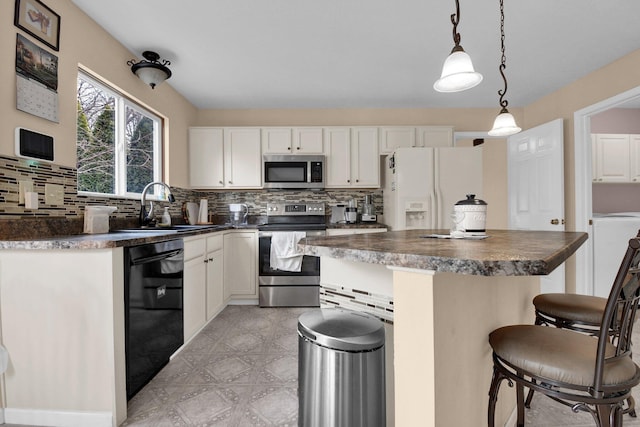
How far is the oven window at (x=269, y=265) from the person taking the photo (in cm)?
326

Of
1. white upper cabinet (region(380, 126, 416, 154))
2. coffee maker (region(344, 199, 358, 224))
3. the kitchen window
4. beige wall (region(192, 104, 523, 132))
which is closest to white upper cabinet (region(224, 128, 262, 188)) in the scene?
beige wall (region(192, 104, 523, 132))

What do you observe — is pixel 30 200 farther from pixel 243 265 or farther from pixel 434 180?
pixel 434 180

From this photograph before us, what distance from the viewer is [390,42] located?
243 centimetres

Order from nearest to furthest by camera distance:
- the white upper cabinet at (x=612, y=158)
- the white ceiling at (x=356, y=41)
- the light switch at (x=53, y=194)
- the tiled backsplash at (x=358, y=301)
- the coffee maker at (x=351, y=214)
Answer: the tiled backsplash at (x=358, y=301) < the light switch at (x=53, y=194) < the white ceiling at (x=356, y=41) < the white upper cabinet at (x=612, y=158) < the coffee maker at (x=351, y=214)

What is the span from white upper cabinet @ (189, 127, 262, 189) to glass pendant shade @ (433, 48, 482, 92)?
2656 millimetres

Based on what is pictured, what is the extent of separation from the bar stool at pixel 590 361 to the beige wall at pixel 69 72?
2.46 metres

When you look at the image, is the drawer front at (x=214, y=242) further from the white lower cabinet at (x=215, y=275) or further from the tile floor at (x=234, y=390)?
the tile floor at (x=234, y=390)

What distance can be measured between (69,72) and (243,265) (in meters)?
2.20

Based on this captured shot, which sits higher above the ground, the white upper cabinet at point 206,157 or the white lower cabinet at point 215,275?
→ the white upper cabinet at point 206,157

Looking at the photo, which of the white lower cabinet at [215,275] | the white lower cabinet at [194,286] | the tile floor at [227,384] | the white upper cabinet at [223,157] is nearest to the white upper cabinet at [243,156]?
the white upper cabinet at [223,157]

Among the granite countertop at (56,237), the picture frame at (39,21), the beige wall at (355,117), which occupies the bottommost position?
the granite countertop at (56,237)

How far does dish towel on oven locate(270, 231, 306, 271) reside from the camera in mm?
3199

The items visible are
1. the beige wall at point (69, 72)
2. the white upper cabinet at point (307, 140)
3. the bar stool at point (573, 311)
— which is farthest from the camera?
the white upper cabinet at point (307, 140)

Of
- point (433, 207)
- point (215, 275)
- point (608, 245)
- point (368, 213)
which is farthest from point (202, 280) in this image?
point (608, 245)
